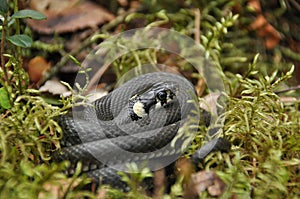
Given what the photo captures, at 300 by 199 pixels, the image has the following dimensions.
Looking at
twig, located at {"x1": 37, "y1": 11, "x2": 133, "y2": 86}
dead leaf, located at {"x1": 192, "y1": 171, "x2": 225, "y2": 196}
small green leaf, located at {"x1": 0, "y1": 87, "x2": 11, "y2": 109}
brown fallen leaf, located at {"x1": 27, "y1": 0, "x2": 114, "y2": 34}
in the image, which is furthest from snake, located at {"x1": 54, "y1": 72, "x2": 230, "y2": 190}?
brown fallen leaf, located at {"x1": 27, "y1": 0, "x2": 114, "y2": 34}

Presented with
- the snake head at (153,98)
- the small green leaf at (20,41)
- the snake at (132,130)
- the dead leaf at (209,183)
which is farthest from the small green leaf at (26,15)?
the dead leaf at (209,183)

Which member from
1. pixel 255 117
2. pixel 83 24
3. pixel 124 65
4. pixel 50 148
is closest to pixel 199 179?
pixel 255 117

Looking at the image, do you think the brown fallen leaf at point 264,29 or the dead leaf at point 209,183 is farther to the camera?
the brown fallen leaf at point 264,29

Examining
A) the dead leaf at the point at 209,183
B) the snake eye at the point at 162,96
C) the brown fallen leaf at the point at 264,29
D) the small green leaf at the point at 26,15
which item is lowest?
the brown fallen leaf at the point at 264,29

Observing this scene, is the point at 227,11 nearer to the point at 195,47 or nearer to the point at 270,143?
the point at 195,47

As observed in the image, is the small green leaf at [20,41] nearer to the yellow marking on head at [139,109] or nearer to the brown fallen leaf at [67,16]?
the yellow marking on head at [139,109]

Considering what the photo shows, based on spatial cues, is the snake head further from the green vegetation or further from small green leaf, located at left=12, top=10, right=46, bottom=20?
Result: small green leaf, located at left=12, top=10, right=46, bottom=20
